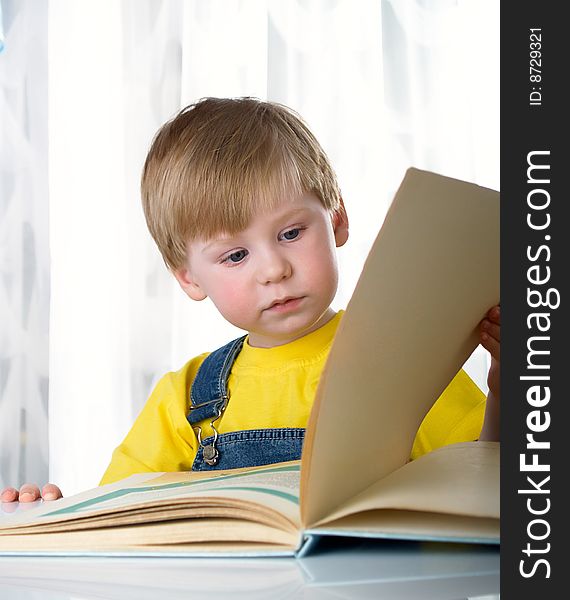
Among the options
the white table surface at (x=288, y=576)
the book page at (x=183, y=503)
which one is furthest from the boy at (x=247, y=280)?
the white table surface at (x=288, y=576)

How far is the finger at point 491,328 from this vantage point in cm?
64

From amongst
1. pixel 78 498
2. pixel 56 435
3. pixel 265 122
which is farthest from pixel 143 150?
pixel 78 498

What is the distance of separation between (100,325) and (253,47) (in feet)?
2.41

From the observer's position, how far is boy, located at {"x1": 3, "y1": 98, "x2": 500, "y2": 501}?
94cm

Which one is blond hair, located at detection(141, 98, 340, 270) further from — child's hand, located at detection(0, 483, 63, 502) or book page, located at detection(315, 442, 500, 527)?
book page, located at detection(315, 442, 500, 527)

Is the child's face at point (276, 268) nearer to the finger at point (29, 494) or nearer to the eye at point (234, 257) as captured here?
the eye at point (234, 257)

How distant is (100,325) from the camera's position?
78.8 inches

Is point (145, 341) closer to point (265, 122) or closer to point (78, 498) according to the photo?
point (265, 122)

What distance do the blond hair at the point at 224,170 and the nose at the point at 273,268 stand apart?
0.05 m

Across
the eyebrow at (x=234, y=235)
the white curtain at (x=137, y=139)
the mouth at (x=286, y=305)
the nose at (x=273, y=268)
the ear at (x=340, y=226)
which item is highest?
the white curtain at (x=137, y=139)

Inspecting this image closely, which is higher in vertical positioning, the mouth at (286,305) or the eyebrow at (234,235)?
the eyebrow at (234,235)

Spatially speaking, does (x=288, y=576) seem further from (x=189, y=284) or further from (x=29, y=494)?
(x=189, y=284)

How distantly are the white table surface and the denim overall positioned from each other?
0.43 m

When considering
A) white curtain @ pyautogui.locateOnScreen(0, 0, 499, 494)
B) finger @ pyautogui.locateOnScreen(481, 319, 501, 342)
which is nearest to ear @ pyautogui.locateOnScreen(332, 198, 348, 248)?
finger @ pyautogui.locateOnScreen(481, 319, 501, 342)
